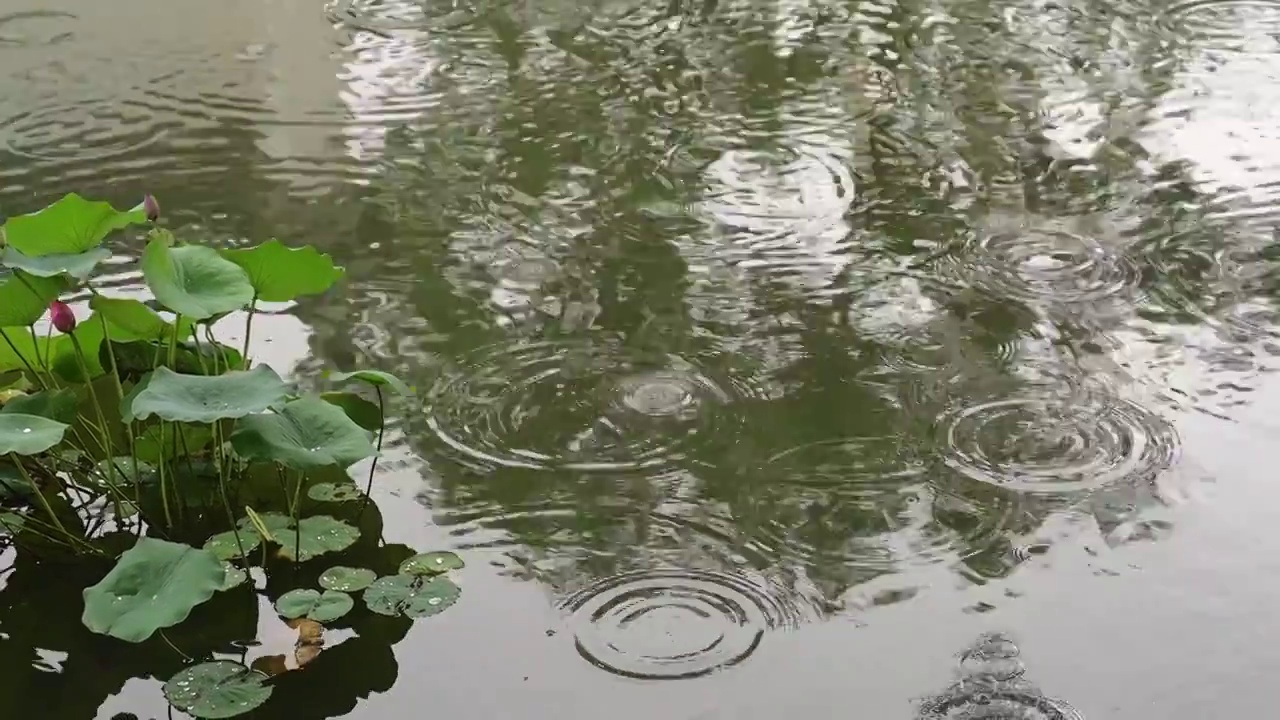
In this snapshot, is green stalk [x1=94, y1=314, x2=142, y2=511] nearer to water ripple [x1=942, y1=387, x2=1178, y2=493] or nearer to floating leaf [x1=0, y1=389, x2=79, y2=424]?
floating leaf [x1=0, y1=389, x2=79, y2=424]

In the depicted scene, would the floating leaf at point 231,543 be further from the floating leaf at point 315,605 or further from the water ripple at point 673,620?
the water ripple at point 673,620

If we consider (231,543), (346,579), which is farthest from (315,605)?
(231,543)

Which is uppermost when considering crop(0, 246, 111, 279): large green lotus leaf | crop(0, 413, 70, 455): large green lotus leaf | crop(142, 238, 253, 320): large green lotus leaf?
crop(0, 246, 111, 279): large green lotus leaf

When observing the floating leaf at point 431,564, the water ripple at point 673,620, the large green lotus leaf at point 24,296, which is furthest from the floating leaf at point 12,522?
the water ripple at point 673,620

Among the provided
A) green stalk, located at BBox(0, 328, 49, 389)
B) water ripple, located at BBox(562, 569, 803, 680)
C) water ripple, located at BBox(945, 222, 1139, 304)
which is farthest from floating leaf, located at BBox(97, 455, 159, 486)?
water ripple, located at BBox(945, 222, 1139, 304)

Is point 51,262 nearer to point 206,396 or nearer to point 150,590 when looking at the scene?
point 206,396

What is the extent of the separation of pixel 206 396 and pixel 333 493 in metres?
0.33

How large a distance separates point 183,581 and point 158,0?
2437mm

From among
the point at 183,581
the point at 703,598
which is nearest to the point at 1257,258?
the point at 703,598

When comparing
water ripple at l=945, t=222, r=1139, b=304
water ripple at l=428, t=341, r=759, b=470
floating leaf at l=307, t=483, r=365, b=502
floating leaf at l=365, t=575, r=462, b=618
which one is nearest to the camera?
floating leaf at l=365, t=575, r=462, b=618

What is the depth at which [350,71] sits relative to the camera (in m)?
3.02

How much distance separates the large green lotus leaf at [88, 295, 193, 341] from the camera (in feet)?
5.13

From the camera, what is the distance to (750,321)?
7.03 feet

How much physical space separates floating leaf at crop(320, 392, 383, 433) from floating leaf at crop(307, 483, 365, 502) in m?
0.09
